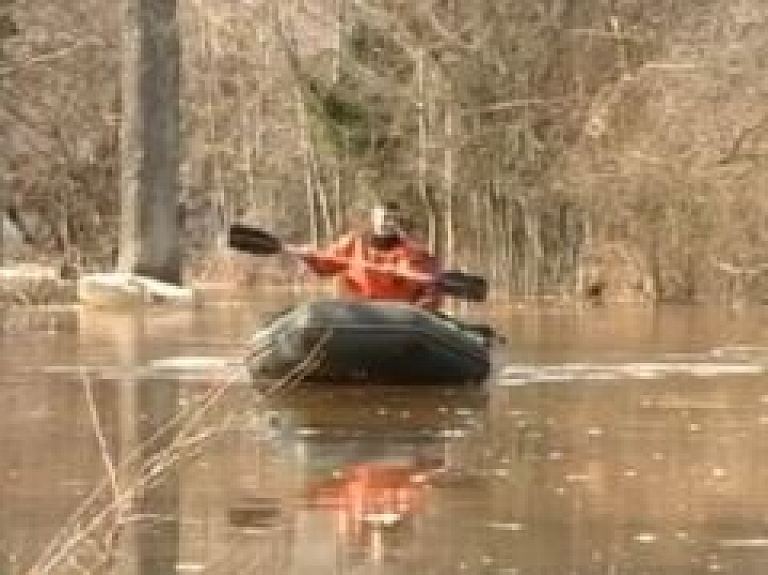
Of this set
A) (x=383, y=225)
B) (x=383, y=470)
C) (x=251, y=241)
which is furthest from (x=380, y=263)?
(x=383, y=470)

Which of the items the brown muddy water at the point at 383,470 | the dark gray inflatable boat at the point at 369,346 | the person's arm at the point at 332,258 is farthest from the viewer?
the person's arm at the point at 332,258

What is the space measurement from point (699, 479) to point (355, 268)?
659cm

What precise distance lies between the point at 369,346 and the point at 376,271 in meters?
1.02

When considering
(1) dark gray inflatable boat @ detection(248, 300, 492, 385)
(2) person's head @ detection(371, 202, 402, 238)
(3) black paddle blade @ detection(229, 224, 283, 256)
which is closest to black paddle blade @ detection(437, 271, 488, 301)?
(1) dark gray inflatable boat @ detection(248, 300, 492, 385)

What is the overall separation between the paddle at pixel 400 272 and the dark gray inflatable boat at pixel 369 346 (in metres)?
0.41

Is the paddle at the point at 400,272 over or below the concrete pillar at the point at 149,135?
below

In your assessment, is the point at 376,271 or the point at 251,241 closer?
the point at 376,271

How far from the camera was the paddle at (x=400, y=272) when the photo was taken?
59.6 feet

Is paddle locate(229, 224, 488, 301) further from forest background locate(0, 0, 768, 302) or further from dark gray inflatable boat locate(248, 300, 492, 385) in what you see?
forest background locate(0, 0, 768, 302)

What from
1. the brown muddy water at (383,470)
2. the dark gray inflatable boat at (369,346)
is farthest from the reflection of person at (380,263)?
the brown muddy water at (383,470)

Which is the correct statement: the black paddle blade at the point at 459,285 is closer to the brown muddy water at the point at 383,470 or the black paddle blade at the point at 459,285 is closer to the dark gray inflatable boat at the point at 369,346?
the dark gray inflatable boat at the point at 369,346

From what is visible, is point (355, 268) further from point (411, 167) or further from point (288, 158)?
point (288, 158)

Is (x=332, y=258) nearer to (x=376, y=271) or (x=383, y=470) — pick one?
(x=376, y=271)

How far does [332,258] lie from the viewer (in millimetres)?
18172
